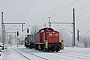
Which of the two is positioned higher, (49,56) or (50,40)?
(50,40)

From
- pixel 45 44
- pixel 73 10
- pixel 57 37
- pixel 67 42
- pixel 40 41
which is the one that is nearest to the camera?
pixel 45 44

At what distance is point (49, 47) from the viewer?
31594 mm

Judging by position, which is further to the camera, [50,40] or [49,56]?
[50,40]

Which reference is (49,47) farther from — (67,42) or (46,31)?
(67,42)

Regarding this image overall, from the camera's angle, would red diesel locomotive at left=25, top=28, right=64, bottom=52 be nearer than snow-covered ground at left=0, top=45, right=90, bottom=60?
No

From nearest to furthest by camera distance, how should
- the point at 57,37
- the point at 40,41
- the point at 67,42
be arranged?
the point at 57,37
the point at 40,41
the point at 67,42

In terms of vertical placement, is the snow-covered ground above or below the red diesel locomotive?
below

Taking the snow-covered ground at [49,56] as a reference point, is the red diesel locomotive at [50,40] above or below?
above

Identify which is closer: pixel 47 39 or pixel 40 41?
pixel 47 39

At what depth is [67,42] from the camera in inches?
4648

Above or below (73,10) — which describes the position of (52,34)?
below

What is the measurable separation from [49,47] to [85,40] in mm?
96149

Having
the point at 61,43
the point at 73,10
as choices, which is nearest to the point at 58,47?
the point at 61,43

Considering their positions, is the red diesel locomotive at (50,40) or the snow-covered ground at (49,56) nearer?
the snow-covered ground at (49,56)
